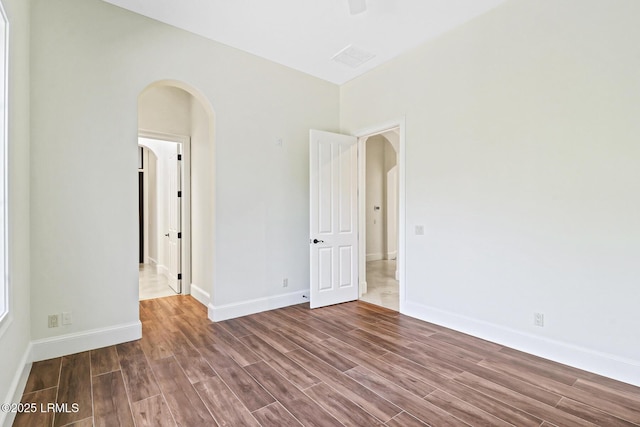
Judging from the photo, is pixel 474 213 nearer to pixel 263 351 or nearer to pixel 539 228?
pixel 539 228

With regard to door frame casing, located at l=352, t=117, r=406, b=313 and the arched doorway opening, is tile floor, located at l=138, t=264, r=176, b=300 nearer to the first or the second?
the arched doorway opening

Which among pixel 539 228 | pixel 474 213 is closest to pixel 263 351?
pixel 474 213

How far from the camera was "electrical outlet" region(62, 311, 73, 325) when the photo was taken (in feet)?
8.89

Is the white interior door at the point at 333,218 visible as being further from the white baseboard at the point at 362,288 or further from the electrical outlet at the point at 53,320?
the electrical outlet at the point at 53,320

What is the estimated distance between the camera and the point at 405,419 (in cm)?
189

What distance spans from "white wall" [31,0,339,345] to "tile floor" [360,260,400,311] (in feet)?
5.25

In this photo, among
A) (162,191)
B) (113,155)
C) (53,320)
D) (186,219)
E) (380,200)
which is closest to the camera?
(53,320)

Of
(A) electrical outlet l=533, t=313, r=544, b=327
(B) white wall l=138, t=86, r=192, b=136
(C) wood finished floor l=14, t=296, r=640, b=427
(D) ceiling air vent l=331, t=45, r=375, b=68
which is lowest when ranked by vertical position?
(C) wood finished floor l=14, t=296, r=640, b=427

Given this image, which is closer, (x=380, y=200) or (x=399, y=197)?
(x=399, y=197)

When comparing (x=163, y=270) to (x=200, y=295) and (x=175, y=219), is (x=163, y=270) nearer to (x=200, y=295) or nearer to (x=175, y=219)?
(x=175, y=219)

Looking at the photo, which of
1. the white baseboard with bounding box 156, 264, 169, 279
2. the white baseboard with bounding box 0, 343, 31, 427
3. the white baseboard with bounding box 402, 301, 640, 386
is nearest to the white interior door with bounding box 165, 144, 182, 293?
the white baseboard with bounding box 156, 264, 169, 279

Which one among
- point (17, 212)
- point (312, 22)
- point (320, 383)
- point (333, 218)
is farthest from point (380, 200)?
point (17, 212)

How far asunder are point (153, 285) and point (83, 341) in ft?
8.51

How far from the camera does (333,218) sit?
14.0ft
